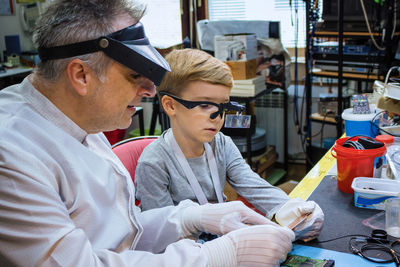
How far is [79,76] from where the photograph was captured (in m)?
0.91

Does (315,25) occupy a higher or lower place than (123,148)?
higher

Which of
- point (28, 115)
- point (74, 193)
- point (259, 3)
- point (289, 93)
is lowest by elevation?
point (289, 93)

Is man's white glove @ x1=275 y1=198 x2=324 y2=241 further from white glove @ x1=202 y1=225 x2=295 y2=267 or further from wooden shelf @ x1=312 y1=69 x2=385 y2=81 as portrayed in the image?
wooden shelf @ x1=312 y1=69 x2=385 y2=81

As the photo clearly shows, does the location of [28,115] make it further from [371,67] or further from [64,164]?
[371,67]

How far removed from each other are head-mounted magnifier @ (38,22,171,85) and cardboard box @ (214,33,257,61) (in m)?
2.13

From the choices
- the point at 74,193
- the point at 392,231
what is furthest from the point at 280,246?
the point at 74,193

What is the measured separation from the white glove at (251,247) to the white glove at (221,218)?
12 centimetres

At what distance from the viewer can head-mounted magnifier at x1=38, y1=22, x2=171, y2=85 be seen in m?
0.89

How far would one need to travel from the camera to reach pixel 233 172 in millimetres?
1627

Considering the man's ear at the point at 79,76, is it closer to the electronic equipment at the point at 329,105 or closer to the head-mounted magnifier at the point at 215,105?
the head-mounted magnifier at the point at 215,105

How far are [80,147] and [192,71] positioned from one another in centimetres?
62

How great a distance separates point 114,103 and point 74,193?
216 millimetres

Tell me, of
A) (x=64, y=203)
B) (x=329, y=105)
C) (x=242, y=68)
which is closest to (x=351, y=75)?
(x=329, y=105)

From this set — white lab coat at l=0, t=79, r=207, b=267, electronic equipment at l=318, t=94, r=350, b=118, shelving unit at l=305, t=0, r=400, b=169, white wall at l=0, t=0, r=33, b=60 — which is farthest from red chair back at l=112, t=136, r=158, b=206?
white wall at l=0, t=0, r=33, b=60
